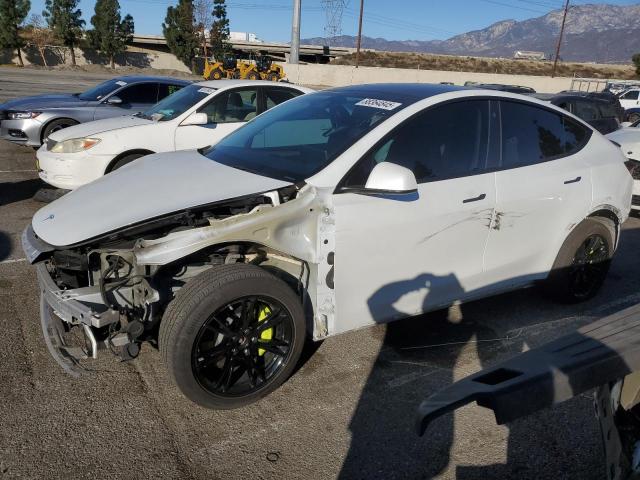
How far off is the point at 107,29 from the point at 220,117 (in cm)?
5647

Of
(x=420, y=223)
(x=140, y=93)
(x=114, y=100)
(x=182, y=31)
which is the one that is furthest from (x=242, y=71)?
(x=182, y=31)

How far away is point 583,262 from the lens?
4.41m

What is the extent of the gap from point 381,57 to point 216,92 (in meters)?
61.3

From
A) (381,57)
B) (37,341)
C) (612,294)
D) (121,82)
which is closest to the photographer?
(37,341)

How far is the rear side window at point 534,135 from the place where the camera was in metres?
3.84

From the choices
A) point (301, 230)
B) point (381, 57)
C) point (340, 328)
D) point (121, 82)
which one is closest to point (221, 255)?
point (301, 230)

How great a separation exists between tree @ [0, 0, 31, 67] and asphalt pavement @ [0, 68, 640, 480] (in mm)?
54984

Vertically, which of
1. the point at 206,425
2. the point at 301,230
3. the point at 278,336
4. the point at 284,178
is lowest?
the point at 206,425

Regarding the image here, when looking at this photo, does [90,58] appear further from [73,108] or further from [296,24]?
[73,108]

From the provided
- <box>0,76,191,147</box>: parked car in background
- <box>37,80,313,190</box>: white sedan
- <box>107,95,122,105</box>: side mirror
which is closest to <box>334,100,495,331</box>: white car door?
<box>37,80,313,190</box>: white sedan

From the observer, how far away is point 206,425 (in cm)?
289

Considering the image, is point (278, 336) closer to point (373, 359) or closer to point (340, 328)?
point (340, 328)

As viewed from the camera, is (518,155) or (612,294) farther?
(612,294)

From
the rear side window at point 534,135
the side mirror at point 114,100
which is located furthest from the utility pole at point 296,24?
the rear side window at point 534,135
